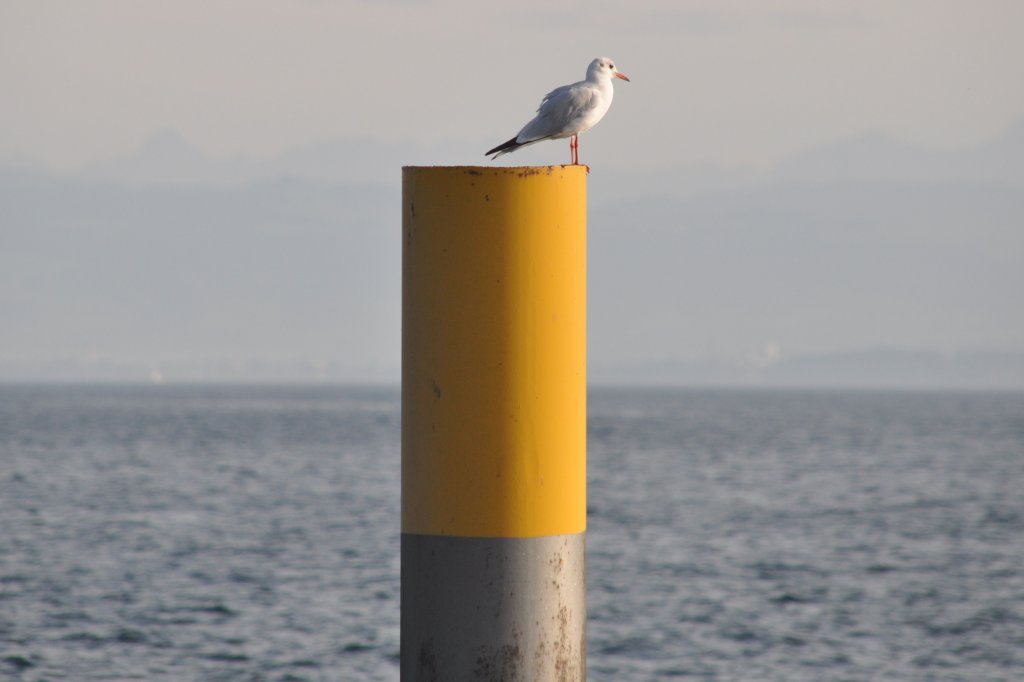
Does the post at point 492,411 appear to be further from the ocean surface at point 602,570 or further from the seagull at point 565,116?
the ocean surface at point 602,570

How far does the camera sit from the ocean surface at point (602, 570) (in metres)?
20.1

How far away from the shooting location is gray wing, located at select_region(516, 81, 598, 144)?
24.6ft

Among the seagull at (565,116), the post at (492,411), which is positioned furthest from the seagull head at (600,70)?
the post at (492,411)

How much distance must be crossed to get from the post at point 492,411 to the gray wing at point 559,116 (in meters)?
2.53

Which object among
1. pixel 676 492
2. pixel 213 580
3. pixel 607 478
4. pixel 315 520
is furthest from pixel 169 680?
pixel 607 478

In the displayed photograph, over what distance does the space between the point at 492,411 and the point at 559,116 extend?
2971 millimetres

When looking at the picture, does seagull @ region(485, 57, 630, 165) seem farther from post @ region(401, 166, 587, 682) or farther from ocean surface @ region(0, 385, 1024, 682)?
ocean surface @ region(0, 385, 1024, 682)

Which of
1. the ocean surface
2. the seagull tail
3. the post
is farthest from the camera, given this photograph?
the ocean surface

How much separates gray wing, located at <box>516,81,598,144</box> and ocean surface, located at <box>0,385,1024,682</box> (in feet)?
39.3

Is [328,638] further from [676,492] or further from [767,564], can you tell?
[676,492]

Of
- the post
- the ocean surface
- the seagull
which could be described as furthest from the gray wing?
the ocean surface

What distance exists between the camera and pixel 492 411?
16.0 feet

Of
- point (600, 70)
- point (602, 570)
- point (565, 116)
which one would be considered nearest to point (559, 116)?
point (565, 116)

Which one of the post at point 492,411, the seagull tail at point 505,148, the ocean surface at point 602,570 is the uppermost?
the seagull tail at point 505,148
